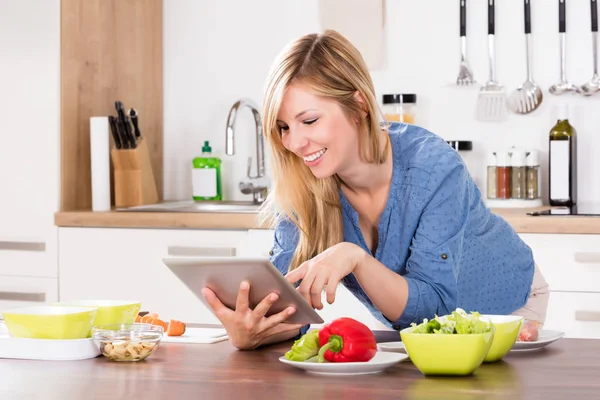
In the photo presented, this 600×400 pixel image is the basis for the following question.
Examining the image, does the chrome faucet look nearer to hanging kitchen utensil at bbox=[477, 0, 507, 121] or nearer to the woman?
hanging kitchen utensil at bbox=[477, 0, 507, 121]

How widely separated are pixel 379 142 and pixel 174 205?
178 centimetres

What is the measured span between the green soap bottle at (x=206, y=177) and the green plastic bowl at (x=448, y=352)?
2.37 metres

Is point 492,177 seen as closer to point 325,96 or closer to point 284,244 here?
point 284,244

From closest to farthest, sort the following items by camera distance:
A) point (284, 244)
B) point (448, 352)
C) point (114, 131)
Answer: point (448, 352), point (284, 244), point (114, 131)

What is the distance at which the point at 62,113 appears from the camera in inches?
123

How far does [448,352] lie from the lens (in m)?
1.25

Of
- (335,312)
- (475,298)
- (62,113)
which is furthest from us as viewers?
(62,113)

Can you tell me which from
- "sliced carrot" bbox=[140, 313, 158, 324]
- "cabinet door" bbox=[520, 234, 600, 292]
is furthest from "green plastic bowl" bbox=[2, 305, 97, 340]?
"cabinet door" bbox=[520, 234, 600, 292]

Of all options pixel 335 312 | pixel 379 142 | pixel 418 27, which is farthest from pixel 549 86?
pixel 379 142

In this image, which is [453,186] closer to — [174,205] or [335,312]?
[335,312]

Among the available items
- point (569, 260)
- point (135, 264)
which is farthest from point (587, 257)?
point (135, 264)

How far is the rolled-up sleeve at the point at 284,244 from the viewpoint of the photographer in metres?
1.83

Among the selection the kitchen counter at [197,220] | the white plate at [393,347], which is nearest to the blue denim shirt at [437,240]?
the white plate at [393,347]

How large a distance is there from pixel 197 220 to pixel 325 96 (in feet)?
4.53
